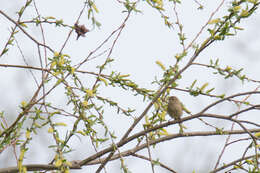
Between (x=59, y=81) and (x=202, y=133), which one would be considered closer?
(x=59, y=81)

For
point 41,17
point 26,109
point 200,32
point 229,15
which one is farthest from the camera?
point 41,17

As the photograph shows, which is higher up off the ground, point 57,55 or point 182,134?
point 57,55

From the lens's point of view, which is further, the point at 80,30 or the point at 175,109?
the point at 175,109

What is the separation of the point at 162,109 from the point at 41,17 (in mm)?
746

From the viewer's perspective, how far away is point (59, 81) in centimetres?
162

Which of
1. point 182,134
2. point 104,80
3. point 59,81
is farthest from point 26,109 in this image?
point 182,134

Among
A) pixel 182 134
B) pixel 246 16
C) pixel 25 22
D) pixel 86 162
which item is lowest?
pixel 86 162

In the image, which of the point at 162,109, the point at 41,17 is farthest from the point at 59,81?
the point at 162,109

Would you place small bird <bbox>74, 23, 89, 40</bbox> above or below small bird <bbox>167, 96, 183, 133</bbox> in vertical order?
above

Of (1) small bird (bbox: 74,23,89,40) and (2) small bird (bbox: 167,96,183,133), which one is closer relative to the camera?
(1) small bird (bbox: 74,23,89,40)

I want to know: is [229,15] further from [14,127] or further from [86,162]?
[14,127]

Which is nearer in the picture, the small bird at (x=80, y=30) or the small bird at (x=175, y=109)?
the small bird at (x=80, y=30)

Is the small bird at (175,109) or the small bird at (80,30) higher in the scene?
the small bird at (80,30)

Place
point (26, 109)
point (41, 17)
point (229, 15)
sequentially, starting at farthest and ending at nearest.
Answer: point (41, 17) < point (229, 15) < point (26, 109)
